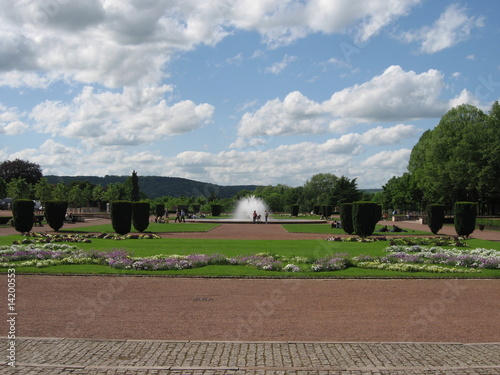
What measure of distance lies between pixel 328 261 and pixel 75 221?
1466 inches

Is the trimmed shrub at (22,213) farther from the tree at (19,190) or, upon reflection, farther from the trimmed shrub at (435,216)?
the tree at (19,190)

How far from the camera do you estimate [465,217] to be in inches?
1158

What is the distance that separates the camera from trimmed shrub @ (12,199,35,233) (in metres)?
30.0

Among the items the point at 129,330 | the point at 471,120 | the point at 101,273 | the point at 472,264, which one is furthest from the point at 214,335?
the point at 471,120

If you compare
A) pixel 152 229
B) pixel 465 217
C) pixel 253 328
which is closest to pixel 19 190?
pixel 152 229

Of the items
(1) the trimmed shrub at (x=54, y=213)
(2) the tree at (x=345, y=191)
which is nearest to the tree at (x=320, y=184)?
(2) the tree at (x=345, y=191)

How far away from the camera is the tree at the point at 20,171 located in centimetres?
9180

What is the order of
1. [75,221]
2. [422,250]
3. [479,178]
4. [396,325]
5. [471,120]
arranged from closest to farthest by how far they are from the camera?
[396,325]
[422,250]
[75,221]
[479,178]
[471,120]

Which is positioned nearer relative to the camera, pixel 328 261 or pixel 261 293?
pixel 261 293

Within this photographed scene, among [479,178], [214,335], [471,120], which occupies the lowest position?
[214,335]

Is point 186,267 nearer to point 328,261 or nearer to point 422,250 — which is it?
point 328,261

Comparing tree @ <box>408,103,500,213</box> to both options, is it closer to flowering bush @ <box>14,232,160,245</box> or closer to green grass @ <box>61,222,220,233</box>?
green grass @ <box>61,222,220,233</box>

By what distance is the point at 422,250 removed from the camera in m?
20.2

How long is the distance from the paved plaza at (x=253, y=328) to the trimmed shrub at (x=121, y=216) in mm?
16433
